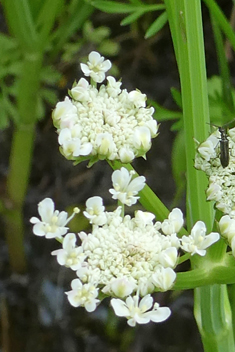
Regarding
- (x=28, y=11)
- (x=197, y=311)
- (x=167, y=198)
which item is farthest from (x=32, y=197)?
(x=197, y=311)

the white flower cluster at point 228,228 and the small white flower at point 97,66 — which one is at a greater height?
the small white flower at point 97,66

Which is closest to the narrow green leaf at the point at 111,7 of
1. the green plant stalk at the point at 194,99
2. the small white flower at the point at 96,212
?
the green plant stalk at the point at 194,99

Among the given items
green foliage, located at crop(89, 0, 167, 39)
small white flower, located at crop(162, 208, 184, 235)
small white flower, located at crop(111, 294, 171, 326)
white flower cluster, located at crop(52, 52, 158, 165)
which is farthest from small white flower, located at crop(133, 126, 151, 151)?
green foliage, located at crop(89, 0, 167, 39)

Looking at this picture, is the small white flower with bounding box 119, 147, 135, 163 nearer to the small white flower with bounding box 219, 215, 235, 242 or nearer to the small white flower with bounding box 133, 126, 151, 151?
the small white flower with bounding box 133, 126, 151, 151

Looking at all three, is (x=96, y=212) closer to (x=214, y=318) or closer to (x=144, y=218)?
(x=144, y=218)

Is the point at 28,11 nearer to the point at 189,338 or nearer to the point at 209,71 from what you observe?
the point at 209,71

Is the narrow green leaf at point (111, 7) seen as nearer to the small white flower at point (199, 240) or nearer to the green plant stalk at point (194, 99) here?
the green plant stalk at point (194, 99)

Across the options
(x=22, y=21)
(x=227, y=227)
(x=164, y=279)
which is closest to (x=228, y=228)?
(x=227, y=227)

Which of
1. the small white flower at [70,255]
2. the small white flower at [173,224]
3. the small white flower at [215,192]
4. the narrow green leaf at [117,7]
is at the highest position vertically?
the narrow green leaf at [117,7]
